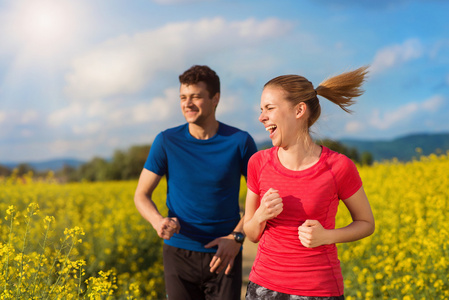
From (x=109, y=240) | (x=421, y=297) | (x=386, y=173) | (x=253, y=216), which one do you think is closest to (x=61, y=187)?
(x=109, y=240)

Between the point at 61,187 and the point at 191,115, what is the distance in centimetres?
931

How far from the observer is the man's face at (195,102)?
2.85m

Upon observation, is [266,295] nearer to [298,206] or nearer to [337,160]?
[298,206]

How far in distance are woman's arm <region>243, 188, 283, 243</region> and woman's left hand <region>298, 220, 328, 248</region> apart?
0.40ft

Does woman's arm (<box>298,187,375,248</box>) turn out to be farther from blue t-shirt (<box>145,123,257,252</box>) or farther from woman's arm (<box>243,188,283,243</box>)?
blue t-shirt (<box>145,123,257,252</box>)

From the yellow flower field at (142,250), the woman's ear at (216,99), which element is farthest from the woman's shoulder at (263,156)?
the yellow flower field at (142,250)

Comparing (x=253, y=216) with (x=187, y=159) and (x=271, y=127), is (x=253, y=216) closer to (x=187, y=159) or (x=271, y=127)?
(x=271, y=127)

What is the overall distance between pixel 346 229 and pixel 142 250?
4990 millimetres

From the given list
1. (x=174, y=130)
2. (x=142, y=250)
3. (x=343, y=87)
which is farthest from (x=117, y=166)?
(x=343, y=87)

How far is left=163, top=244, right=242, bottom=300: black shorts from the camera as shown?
284cm

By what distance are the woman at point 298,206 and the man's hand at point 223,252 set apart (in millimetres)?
818

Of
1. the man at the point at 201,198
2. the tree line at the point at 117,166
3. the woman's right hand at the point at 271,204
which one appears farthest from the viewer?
the tree line at the point at 117,166

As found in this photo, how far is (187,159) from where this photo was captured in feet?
9.59

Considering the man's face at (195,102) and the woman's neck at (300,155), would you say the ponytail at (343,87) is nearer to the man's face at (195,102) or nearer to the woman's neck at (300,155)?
the woman's neck at (300,155)
